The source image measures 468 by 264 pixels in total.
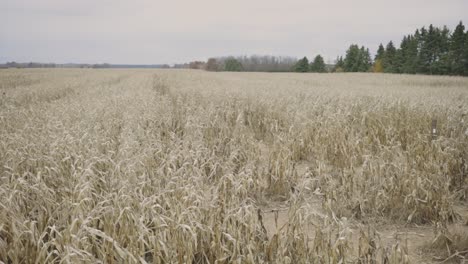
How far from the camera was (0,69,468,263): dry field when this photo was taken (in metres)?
2.52

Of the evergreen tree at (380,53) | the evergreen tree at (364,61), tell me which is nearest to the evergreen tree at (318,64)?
the evergreen tree at (364,61)

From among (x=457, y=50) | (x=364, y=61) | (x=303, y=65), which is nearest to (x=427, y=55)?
(x=457, y=50)

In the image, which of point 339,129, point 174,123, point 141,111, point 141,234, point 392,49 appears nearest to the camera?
point 141,234

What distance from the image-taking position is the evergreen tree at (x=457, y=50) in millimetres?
39812

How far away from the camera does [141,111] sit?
295 inches

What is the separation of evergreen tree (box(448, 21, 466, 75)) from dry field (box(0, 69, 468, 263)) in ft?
138

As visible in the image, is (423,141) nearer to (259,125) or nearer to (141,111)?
(259,125)

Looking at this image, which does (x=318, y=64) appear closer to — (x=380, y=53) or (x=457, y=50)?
(x=380, y=53)

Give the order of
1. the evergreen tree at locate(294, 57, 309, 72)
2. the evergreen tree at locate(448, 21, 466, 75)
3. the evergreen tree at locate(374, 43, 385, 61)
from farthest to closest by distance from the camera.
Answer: the evergreen tree at locate(294, 57, 309, 72) → the evergreen tree at locate(374, 43, 385, 61) → the evergreen tree at locate(448, 21, 466, 75)

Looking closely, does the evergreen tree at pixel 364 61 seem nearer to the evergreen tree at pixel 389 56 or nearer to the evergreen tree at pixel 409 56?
the evergreen tree at pixel 389 56

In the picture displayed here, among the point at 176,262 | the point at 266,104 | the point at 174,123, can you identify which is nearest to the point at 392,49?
the point at 266,104

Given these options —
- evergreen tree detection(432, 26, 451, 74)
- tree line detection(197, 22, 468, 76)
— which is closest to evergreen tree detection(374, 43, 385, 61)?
tree line detection(197, 22, 468, 76)

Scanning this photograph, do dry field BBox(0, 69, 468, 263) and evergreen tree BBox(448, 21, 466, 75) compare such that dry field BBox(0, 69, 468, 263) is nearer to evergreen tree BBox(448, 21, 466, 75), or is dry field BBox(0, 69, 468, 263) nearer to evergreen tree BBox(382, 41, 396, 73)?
evergreen tree BBox(448, 21, 466, 75)

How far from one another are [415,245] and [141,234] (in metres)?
2.95
